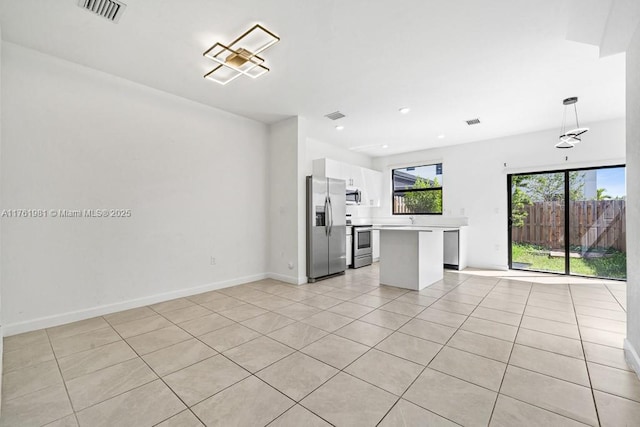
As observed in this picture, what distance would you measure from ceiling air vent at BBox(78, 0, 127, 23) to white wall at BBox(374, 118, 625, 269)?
6.09m

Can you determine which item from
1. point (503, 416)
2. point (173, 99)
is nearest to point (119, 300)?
point (173, 99)

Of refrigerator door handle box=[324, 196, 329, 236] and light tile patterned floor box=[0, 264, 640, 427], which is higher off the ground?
refrigerator door handle box=[324, 196, 329, 236]

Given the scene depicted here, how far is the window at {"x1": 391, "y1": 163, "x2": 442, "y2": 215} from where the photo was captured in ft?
21.8

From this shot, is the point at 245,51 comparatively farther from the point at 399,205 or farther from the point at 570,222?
the point at 570,222

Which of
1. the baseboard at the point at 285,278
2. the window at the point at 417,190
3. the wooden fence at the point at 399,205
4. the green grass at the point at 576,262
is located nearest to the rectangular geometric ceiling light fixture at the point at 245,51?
the baseboard at the point at 285,278

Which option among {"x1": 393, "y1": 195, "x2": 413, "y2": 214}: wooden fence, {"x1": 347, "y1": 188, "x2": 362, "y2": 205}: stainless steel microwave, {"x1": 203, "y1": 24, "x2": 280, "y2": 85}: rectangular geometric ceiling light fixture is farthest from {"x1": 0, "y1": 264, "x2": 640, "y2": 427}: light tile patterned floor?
{"x1": 393, "y1": 195, "x2": 413, "y2": 214}: wooden fence

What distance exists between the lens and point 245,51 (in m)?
→ 2.66

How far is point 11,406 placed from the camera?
1.67 meters

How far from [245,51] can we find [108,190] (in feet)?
7.21

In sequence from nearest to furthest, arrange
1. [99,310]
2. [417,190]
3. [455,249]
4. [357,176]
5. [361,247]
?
[99,310] → [455,249] → [361,247] → [357,176] → [417,190]

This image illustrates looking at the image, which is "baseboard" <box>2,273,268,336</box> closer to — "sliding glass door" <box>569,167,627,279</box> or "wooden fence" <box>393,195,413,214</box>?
"wooden fence" <box>393,195,413,214</box>

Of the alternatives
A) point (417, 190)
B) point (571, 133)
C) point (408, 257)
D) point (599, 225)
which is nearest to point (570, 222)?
point (599, 225)

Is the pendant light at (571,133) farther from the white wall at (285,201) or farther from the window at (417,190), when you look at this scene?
the white wall at (285,201)

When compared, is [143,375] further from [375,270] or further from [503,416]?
[375,270]
